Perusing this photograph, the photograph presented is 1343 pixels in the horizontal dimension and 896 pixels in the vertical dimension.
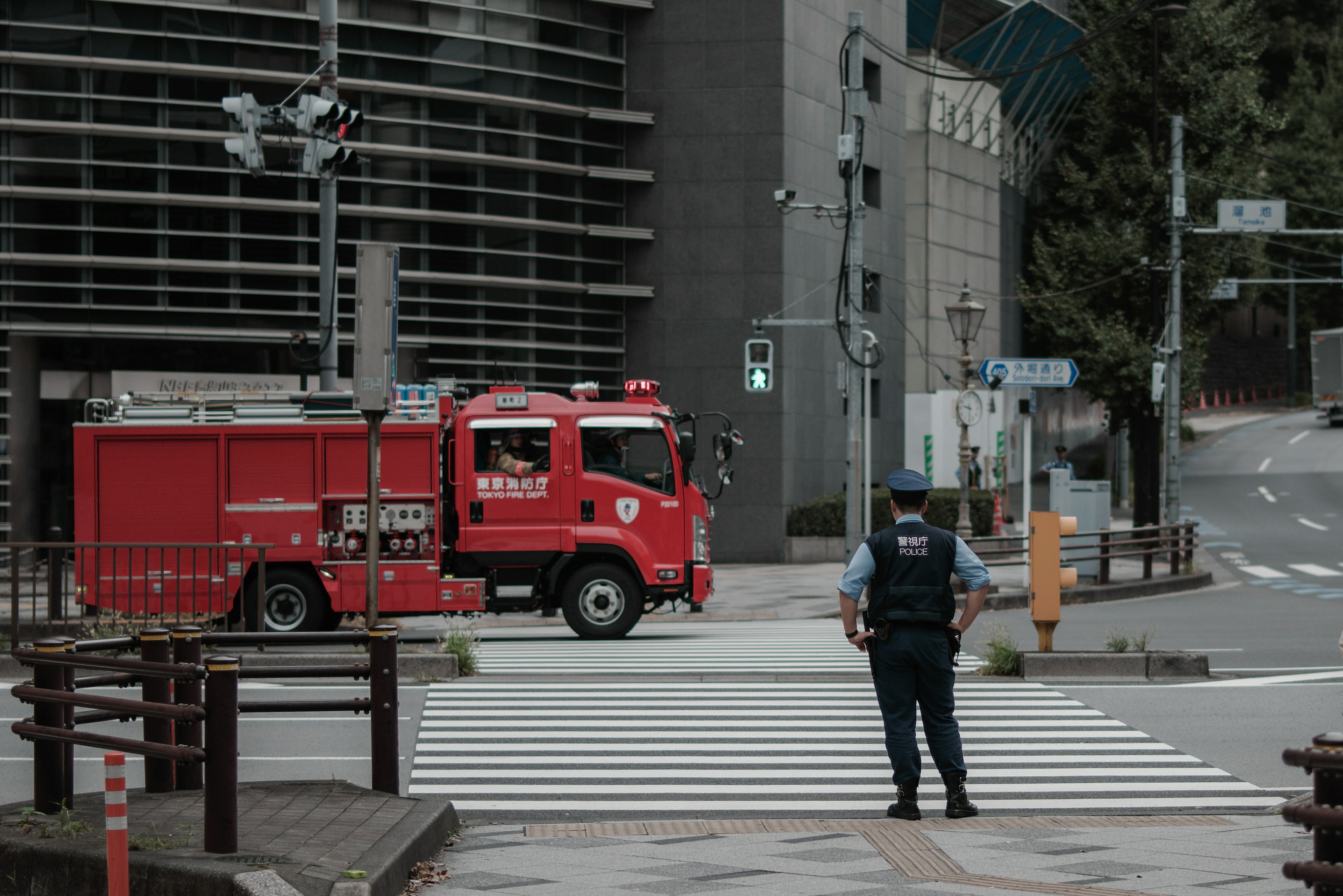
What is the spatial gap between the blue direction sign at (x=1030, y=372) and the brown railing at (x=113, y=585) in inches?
502

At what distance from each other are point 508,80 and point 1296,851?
26174mm

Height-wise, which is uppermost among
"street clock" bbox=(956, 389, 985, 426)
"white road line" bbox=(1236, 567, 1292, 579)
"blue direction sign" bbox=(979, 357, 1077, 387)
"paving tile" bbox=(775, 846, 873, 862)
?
"blue direction sign" bbox=(979, 357, 1077, 387)

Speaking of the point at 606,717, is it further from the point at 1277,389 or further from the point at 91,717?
the point at 1277,389

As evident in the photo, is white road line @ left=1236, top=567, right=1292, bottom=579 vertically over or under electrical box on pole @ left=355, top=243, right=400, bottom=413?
under

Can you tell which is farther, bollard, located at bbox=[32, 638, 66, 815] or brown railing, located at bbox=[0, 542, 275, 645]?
brown railing, located at bbox=[0, 542, 275, 645]

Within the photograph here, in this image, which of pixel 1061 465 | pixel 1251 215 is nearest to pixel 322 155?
pixel 1061 465

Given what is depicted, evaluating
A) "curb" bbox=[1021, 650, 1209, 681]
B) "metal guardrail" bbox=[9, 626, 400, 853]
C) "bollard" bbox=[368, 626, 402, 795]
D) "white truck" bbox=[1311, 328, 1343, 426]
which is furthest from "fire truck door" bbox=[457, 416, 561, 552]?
"white truck" bbox=[1311, 328, 1343, 426]

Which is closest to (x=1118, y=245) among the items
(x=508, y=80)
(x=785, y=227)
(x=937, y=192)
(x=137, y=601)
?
(x=937, y=192)

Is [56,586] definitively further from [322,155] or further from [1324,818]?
[1324,818]

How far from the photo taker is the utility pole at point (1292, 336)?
72.6m

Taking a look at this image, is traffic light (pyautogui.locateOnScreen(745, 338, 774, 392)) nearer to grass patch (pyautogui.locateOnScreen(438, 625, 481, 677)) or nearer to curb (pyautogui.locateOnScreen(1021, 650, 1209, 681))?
grass patch (pyautogui.locateOnScreen(438, 625, 481, 677))

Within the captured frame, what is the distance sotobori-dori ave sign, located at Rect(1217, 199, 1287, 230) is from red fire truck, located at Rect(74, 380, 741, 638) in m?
15.7

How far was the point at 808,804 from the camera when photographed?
343 inches

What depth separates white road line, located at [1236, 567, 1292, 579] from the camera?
28375 millimetres
